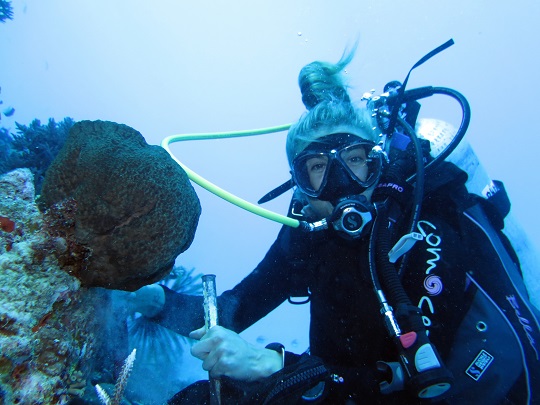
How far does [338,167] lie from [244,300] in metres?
2.04

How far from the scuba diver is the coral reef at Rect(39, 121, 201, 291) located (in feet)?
2.48

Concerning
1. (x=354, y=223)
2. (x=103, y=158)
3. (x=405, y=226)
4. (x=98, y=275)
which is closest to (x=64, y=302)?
(x=98, y=275)

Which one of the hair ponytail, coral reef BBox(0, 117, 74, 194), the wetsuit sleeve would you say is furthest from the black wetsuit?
coral reef BBox(0, 117, 74, 194)

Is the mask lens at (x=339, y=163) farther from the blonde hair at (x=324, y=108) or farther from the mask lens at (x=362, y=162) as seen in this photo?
the blonde hair at (x=324, y=108)

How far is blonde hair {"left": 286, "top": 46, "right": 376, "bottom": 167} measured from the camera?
4.09 metres

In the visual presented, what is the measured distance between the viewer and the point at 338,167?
12.5 ft

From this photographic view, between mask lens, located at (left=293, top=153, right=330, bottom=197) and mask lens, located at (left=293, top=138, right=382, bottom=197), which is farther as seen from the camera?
mask lens, located at (left=293, top=153, right=330, bottom=197)

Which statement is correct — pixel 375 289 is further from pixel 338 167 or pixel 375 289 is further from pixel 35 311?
pixel 35 311

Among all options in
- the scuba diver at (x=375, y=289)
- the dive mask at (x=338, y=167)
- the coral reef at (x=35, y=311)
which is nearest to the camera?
the coral reef at (x=35, y=311)

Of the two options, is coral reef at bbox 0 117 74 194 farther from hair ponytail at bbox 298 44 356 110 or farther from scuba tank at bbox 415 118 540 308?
scuba tank at bbox 415 118 540 308

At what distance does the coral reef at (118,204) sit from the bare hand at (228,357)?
618mm

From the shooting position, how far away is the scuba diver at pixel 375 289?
2.38 metres

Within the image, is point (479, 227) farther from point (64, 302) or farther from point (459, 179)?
point (64, 302)

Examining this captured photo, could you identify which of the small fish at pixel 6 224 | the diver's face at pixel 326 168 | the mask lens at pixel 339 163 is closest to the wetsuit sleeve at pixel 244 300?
the diver's face at pixel 326 168
